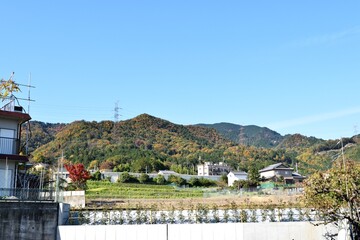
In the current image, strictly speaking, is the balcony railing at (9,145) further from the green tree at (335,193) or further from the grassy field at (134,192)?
the grassy field at (134,192)

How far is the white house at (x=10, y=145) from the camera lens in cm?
2033

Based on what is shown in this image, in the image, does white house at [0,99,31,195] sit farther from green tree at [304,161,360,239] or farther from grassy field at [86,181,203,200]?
grassy field at [86,181,203,200]

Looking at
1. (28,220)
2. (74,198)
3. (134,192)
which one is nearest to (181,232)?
(28,220)

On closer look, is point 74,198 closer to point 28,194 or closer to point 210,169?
point 28,194

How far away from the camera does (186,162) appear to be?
112 m

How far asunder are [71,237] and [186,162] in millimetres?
96323

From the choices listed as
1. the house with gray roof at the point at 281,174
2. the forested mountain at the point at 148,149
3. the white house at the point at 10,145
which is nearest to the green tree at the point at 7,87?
the white house at the point at 10,145

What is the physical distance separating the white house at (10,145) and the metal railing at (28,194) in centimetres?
303

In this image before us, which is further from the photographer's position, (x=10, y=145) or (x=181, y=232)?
(x=10, y=145)

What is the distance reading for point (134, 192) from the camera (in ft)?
166

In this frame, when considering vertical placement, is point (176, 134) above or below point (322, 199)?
above

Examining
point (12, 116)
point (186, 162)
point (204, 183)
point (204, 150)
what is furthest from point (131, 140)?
point (12, 116)

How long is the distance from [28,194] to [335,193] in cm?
1289

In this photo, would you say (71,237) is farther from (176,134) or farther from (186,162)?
(176,134)
